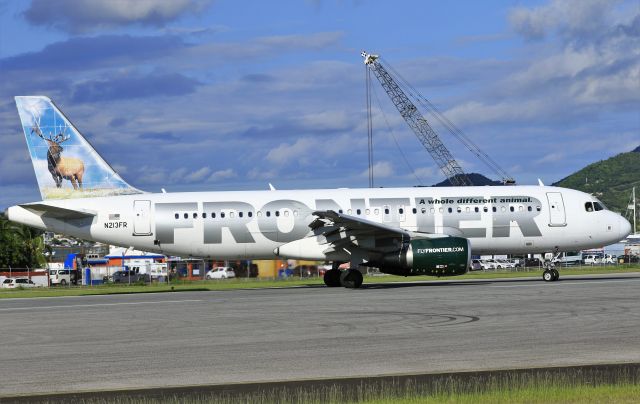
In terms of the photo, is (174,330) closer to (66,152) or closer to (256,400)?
(256,400)

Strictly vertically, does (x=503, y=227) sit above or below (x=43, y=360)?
above

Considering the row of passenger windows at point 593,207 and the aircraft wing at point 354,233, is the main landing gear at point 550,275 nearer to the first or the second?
the row of passenger windows at point 593,207

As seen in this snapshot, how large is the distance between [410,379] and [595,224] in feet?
98.4

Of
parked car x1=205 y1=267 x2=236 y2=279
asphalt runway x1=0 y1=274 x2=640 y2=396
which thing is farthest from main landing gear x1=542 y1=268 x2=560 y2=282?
parked car x1=205 y1=267 x2=236 y2=279

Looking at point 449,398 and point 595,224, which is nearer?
point 449,398

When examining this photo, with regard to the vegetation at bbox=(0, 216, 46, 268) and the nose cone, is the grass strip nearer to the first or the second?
the nose cone

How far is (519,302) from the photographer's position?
28.1m

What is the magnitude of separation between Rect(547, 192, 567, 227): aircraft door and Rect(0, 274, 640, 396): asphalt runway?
919cm

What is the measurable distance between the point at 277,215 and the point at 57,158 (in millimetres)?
10626

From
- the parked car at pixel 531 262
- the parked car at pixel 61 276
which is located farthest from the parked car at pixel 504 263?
the parked car at pixel 61 276

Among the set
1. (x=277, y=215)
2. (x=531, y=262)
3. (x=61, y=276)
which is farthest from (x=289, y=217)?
(x=531, y=262)

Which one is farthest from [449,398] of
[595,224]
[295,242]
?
[595,224]

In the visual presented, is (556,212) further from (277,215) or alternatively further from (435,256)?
(277,215)

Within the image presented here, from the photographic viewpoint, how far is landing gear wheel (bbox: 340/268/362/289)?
1559 inches
